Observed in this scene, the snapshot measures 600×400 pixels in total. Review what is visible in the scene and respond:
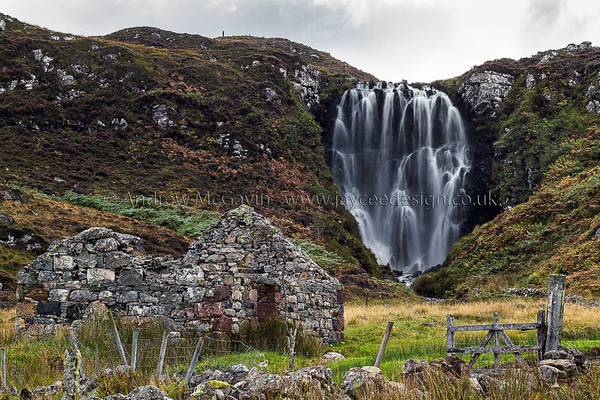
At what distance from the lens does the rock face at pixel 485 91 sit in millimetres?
71625

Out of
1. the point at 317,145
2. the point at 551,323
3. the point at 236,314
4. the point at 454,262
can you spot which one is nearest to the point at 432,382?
the point at 551,323

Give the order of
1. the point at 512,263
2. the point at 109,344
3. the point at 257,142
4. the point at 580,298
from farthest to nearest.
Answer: the point at 257,142 → the point at 512,263 → the point at 580,298 → the point at 109,344

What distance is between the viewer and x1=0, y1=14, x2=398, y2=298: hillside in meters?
45.5

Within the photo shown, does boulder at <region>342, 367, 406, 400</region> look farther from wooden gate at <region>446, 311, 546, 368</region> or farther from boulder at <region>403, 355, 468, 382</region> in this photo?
wooden gate at <region>446, 311, 546, 368</region>

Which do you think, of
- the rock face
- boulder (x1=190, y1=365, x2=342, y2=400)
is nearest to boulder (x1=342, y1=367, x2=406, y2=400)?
boulder (x1=190, y1=365, x2=342, y2=400)

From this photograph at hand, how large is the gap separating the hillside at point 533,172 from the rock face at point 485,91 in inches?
4.8

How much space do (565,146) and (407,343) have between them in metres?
50.1

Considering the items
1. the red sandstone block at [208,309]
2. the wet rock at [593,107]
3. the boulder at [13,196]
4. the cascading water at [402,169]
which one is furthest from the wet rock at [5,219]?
the wet rock at [593,107]

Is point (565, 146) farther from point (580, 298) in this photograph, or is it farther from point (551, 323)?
point (551, 323)

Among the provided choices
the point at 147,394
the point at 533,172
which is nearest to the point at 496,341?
the point at 147,394

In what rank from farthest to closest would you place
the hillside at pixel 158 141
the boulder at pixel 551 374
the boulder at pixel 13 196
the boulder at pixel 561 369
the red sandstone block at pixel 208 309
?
the hillside at pixel 158 141 → the boulder at pixel 13 196 → the red sandstone block at pixel 208 309 → the boulder at pixel 561 369 → the boulder at pixel 551 374

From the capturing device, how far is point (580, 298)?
1029 inches

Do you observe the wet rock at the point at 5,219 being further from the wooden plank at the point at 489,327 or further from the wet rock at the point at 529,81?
the wet rock at the point at 529,81

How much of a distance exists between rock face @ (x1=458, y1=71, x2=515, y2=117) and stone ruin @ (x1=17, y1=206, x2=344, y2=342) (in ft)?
195
